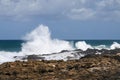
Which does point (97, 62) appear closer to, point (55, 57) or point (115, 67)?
point (115, 67)

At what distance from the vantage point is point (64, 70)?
23.8 metres

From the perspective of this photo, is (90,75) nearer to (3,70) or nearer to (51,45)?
(3,70)

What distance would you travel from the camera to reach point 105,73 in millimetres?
22984

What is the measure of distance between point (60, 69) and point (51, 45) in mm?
52521

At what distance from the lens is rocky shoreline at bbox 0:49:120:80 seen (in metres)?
22.3

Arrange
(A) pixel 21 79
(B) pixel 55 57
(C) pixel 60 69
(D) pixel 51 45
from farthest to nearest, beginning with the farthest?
(D) pixel 51 45, (B) pixel 55 57, (C) pixel 60 69, (A) pixel 21 79

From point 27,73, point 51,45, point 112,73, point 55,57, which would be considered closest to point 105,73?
point 112,73

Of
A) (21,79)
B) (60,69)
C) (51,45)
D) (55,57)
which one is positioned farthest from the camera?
(51,45)

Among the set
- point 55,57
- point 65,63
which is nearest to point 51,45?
point 55,57

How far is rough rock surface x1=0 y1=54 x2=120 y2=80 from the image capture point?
22344mm

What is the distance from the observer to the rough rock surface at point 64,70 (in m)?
22.3

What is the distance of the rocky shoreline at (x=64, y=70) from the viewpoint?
22.3 metres

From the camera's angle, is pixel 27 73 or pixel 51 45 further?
pixel 51 45

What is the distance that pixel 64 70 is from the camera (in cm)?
2378
